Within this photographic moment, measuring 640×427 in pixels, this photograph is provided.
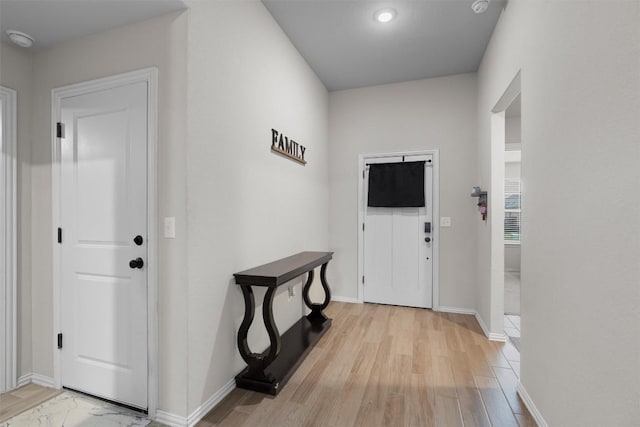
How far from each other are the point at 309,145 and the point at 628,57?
113 inches

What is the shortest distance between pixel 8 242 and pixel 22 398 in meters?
1.09

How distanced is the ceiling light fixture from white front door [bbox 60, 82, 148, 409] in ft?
1.47

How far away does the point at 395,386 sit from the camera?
2.15 m

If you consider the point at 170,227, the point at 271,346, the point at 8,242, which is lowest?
the point at 271,346

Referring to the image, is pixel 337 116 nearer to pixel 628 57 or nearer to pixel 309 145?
pixel 309 145

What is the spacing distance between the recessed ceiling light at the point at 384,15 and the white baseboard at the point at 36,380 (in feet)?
12.8

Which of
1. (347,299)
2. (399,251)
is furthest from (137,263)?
(399,251)

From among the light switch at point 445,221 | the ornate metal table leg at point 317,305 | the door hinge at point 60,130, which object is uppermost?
the door hinge at point 60,130

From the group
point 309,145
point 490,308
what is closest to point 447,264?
point 490,308

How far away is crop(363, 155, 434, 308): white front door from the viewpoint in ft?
12.7

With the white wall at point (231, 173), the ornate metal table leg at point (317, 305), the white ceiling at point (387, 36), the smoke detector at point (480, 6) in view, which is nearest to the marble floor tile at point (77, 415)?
the white wall at point (231, 173)

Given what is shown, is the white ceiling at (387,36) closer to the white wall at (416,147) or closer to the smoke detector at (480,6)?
the smoke detector at (480,6)

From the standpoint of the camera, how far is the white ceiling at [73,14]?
1.71 meters

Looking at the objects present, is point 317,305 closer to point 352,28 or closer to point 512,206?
point 352,28
